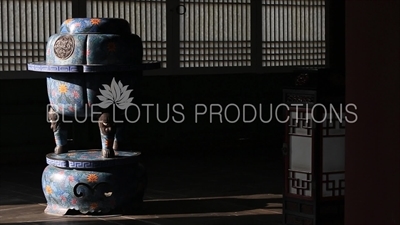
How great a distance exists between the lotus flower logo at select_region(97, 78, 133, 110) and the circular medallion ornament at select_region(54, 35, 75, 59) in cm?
39

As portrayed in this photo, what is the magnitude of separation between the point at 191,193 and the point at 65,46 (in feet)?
6.71

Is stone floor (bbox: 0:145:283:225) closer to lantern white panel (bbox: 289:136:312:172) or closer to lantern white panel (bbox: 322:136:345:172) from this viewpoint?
lantern white panel (bbox: 289:136:312:172)

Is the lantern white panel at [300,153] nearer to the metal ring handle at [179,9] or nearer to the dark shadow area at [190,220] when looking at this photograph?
the dark shadow area at [190,220]

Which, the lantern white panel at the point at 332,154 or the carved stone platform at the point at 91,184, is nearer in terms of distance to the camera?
the lantern white panel at the point at 332,154

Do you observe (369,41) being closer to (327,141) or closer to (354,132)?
(354,132)

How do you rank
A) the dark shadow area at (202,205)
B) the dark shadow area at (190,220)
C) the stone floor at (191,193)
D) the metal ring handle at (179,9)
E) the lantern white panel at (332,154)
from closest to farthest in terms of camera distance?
the lantern white panel at (332,154) < the dark shadow area at (190,220) < the stone floor at (191,193) < the dark shadow area at (202,205) < the metal ring handle at (179,9)

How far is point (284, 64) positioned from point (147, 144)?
92.2 inches

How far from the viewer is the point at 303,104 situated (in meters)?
6.46

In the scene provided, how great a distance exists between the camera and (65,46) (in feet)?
23.6

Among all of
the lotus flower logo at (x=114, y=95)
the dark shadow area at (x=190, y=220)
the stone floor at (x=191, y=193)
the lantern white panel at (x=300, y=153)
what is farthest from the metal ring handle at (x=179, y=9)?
the lantern white panel at (x=300, y=153)

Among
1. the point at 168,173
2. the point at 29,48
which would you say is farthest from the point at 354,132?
the point at 29,48

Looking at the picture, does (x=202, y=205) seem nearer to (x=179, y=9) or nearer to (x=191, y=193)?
(x=191, y=193)

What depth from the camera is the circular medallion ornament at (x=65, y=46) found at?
7.18 m

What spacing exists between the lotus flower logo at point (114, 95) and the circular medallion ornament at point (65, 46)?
1.28 feet
